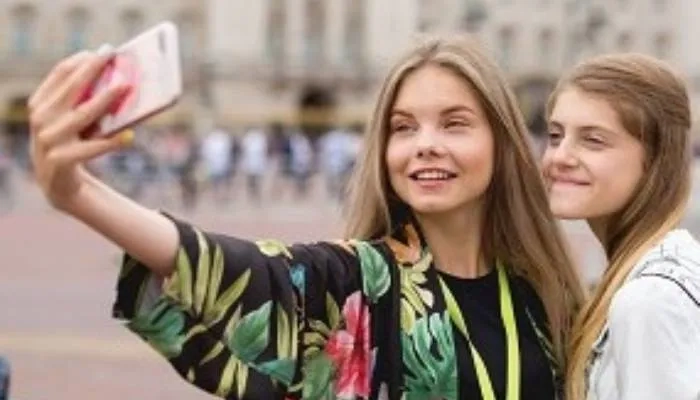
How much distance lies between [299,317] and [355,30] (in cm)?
6211

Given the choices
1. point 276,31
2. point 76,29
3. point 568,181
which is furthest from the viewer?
point 276,31

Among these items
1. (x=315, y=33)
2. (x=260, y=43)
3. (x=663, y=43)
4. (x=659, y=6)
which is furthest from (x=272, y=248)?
(x=659, y=6)

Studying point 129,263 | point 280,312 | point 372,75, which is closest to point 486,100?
point 280,312

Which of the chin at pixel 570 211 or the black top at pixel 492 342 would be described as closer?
the black top at pixel 492 342

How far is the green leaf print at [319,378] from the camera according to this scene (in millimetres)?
2461

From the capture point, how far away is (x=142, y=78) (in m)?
2.00

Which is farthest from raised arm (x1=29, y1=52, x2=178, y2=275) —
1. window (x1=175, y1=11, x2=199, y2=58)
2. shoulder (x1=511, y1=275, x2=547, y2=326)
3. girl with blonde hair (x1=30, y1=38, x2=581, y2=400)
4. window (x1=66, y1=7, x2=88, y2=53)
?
window (x1=66, y1=7, x2=88, y2=53)

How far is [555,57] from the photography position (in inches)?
2697

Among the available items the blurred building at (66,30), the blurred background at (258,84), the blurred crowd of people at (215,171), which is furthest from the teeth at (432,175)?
the blurred building at (66,30)

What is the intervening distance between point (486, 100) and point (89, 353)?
870cm

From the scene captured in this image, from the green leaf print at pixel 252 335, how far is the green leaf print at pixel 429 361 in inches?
10.5

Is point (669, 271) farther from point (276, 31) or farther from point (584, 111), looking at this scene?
point (276, 31)

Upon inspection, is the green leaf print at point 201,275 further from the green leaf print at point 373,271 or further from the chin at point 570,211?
the chin at point 570,211

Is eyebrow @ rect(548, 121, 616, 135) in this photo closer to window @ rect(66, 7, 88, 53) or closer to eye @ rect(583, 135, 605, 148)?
eye @ rect(583, 135, 605, 148)
